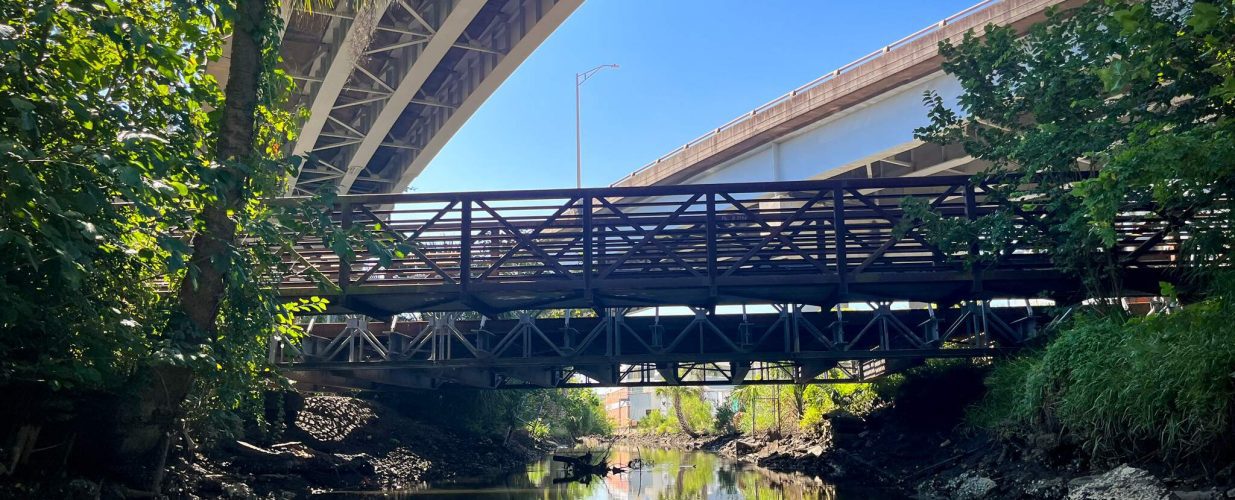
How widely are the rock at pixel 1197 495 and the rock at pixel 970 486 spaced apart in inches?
186

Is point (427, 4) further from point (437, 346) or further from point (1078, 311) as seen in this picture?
point (1078, 311)

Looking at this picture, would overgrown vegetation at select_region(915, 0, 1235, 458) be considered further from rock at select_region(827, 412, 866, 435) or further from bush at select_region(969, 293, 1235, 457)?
rock at select_region(827, 412, 866, 435)

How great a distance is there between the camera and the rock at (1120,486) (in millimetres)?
10634

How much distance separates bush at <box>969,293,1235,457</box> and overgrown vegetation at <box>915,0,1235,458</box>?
21mm

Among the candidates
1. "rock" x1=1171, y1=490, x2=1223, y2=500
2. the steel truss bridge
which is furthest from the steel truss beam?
"rock" x1=1171, y1=490, x2=1223, y2=500

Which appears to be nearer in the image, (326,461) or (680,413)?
(326,461)

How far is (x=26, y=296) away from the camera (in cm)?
880

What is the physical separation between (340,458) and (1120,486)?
52.1 feet

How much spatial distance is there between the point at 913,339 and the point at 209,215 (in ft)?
43.3

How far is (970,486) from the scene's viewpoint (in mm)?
15422

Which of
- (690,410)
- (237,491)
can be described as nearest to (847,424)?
(237,491)

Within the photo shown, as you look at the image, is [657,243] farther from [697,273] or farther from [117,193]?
[117,193]

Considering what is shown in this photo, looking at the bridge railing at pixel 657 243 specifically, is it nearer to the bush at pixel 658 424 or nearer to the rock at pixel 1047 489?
the rock at pixel 1047 489

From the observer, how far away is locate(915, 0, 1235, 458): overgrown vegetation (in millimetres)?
10188
